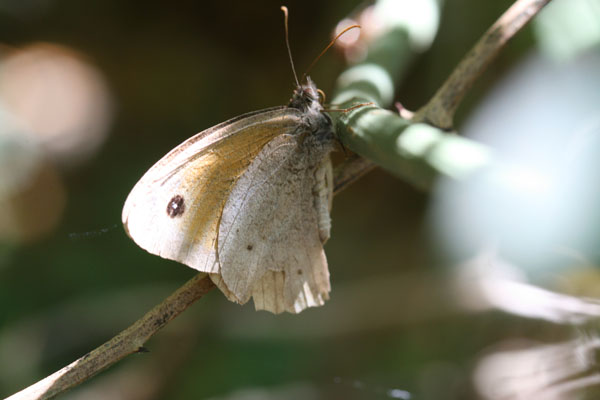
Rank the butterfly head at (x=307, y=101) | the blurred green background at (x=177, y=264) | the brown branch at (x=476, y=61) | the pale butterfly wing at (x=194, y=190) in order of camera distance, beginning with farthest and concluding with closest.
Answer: the blurred green background at (x=177, y=264), the butterfly head at (x=307, y=101), the brown branch at (x=476, y=61), the pale butterfly wing at (x=194, y=190)

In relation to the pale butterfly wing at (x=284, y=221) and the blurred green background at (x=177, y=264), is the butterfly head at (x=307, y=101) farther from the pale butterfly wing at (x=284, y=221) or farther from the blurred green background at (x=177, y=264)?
the blurred green background at (x=177, y=264)

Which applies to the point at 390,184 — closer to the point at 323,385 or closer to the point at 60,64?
the point at 323,385

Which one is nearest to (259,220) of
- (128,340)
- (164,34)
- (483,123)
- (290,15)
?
(128,340)

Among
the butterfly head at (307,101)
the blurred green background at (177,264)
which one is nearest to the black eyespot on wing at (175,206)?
the butterfly head at (307,101)

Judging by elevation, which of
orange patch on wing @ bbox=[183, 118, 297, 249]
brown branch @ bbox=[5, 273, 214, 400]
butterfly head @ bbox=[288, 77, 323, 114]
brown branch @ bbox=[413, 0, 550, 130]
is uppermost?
brown branch @ bbox=[413, 0, 550, 130]

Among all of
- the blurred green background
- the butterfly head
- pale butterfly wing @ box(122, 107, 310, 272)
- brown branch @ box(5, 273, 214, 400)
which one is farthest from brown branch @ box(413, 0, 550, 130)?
brown branch @ box(5, 273, 214, 400)

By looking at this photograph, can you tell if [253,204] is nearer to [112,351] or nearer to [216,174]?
[216,174]

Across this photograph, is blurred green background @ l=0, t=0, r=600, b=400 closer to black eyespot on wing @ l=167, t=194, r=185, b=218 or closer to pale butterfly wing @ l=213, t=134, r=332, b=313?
pale butterfly wing @ l=213, t=134, r=332, b=313
